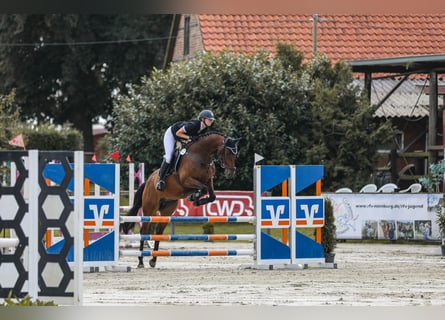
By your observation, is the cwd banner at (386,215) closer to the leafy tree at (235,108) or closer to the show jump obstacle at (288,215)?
the leafy tree at (235,108)

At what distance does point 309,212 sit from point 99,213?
280 centimetres

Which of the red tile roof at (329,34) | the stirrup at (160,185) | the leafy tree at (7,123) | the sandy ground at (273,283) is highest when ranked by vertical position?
the red tile roof at (329,34)

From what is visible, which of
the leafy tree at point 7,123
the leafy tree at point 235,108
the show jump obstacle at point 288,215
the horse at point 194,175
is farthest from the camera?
the leafy tree at point 7,123

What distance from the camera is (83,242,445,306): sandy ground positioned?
1165 cm

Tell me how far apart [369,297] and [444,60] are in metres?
16.4

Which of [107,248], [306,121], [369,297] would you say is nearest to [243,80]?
[306,121]

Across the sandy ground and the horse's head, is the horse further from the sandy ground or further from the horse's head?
the sandy ground

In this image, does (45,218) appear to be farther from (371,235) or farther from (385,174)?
(385,174)

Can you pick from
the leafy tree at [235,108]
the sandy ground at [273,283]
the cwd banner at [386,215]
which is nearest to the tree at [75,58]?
the leafy tree at [235,108]

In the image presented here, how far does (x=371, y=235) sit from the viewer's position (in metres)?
Result: 24.1

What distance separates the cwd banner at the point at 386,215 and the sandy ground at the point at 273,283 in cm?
311

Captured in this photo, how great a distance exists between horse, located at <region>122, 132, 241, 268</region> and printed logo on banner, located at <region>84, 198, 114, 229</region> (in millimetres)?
1088

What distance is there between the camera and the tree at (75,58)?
5133 centimetres

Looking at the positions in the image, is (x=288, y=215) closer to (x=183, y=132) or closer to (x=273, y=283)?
(x=183, y=132)
